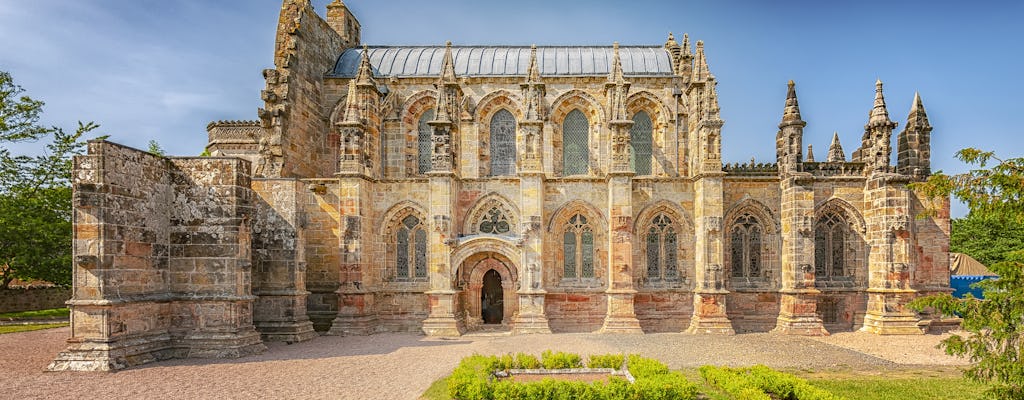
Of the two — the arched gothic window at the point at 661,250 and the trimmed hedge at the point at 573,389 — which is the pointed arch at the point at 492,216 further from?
the trimmed hedge at the point at 573,389

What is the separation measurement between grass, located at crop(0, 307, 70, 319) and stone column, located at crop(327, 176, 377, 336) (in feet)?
50.3

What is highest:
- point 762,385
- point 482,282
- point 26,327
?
point 482,282

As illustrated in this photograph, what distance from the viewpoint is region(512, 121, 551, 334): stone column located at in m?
22.2

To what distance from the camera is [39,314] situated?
2953 centimetres

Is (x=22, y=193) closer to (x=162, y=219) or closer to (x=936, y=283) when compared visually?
(x=162, y=219)

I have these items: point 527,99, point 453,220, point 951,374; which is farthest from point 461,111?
point 951,374

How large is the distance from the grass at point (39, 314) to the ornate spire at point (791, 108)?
31.7 m

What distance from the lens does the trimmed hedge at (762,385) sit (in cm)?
1087

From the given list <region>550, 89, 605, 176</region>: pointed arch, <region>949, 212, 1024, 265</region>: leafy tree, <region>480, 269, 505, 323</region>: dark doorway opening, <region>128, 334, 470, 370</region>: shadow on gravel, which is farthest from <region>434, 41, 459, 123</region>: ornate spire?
<region>949, 212, 1024, 265</region>: leafy tree

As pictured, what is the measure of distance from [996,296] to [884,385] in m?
6.71

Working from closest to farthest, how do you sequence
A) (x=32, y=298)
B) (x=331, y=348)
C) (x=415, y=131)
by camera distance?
(x=331, y=348) < (x=415, y=131) < (x=32, y=298)

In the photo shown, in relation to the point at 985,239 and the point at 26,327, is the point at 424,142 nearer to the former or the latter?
the point at 26,327

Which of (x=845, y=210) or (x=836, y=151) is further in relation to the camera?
(x=836, y=151)

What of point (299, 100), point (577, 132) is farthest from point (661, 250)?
point (299, 100)
